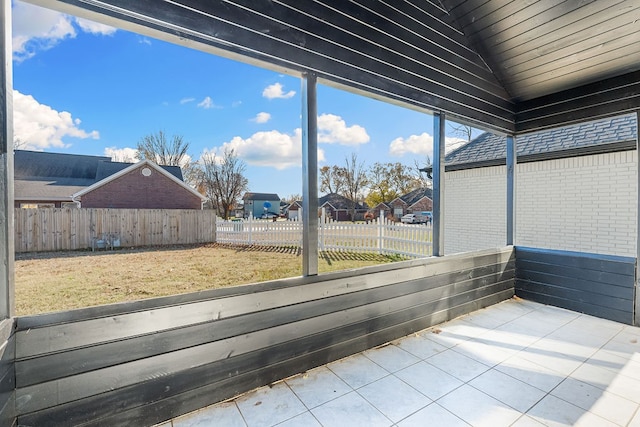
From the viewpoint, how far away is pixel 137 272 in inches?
184

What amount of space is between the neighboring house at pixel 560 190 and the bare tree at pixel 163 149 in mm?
5001

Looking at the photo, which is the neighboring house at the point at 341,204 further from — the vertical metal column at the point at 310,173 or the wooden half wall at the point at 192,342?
the vertical metal column at the point at 310,173

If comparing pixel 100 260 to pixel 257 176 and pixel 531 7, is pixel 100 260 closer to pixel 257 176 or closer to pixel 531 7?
pixel 257 176

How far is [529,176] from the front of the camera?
17.9ft

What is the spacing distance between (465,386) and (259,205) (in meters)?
7.76

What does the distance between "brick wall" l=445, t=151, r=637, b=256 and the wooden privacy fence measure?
6.40 metres

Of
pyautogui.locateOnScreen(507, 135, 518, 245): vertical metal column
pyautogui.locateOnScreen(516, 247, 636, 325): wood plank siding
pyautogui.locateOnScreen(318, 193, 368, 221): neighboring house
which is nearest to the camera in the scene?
pyautogui.locateOnScreen(516, 247, 636, 325): wood plank siding

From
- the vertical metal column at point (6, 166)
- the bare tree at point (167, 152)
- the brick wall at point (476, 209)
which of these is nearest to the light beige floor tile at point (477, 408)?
→ the vertical metal column at point (6, 166)

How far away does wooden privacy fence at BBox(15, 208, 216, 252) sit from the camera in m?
4.44

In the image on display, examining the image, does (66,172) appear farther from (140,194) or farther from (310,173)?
(310,173)

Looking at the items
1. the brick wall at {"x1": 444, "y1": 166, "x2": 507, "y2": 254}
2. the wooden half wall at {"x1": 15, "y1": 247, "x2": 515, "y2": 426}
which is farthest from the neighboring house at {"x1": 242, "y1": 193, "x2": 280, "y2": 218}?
the wooden half wall at {"x1": 15, "y1": 247, "x2": 515, "y2": 426}

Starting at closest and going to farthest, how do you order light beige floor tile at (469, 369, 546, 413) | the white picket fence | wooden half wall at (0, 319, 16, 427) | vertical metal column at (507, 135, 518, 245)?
wooden half wall at (0, 319, 16, 427) → light beige floor tile at (469, 369, 546, 413) → vertical metal column at (507, 135, 518, 245) → the white picket fence

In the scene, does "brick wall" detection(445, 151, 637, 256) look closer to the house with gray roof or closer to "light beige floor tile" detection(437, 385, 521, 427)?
the house with gray roof

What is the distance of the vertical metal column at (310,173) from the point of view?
2.01m
